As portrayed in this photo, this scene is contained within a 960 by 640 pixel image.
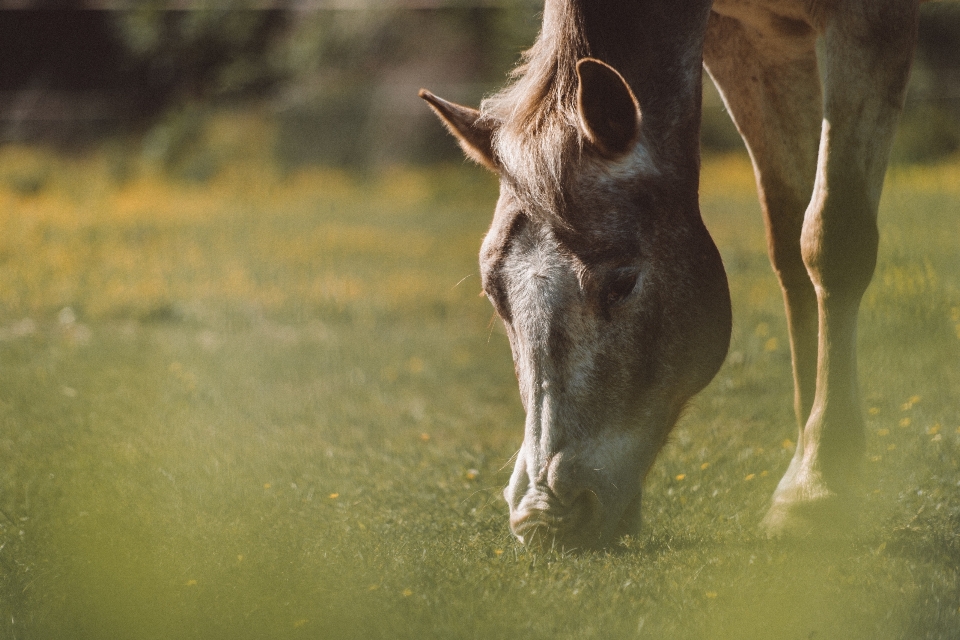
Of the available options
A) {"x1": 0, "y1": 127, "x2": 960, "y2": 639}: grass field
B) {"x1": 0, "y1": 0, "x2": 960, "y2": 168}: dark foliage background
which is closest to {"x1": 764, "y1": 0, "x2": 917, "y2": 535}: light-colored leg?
{"x1": 0, "y1": 127, "x2": 960, "y2": 639}: grass field

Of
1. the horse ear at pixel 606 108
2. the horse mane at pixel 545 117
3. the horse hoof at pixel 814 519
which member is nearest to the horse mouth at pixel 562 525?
the horse hoof at pixel 814 519

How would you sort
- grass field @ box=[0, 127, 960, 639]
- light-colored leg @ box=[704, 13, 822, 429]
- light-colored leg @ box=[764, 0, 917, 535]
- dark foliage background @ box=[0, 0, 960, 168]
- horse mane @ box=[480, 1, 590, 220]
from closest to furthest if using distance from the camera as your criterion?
grass field @ box=[0, 127, 960, 639] → horse mane @ box=[480, 1, 590, 220] → light-colored leg @ box=[764, 0, 917, 535] → light-colored leg @ box=[704, 13, 822, 429] → dark foliage background @ box=[0, 0, 960, 168]

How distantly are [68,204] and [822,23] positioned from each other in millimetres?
13647

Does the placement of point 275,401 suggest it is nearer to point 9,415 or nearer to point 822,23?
point 9,415

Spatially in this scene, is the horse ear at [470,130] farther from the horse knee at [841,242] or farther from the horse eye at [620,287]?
the horse knee at [841,242]

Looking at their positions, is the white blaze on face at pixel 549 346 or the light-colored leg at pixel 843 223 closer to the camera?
the white blaze on face at pixel 549 346

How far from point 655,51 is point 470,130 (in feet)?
2.17

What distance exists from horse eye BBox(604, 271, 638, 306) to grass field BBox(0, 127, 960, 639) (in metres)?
0.80

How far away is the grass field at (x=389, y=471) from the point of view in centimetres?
297

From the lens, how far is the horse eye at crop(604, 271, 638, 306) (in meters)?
3.09

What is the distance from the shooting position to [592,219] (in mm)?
3098

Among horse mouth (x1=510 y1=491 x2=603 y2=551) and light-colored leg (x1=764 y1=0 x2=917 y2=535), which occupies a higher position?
light-colored leg (x1=764 y1=0 x2=917 y2=535)

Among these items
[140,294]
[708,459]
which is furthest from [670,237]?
[140,294]

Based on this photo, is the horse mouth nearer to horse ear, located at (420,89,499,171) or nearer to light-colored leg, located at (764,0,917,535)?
light-colored leg, located at (764,0,917,535)
